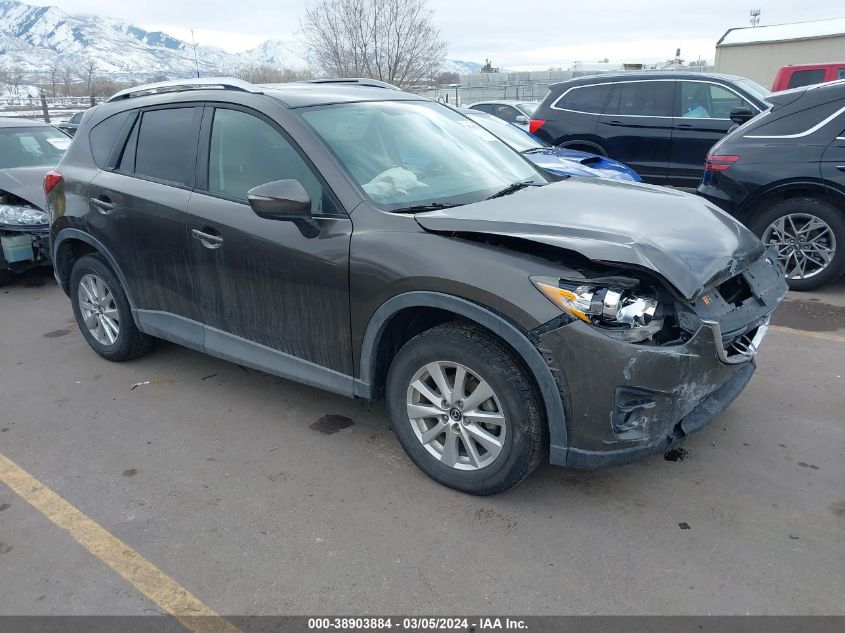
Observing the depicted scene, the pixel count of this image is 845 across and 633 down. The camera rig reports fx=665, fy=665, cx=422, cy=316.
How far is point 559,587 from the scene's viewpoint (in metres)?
2.52

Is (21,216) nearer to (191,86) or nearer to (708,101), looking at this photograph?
(191,86)

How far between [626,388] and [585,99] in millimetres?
8330

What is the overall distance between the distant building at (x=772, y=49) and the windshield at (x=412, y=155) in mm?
29274

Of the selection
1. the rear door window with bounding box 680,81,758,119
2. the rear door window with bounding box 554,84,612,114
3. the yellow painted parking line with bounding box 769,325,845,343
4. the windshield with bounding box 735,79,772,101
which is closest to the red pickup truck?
the windshield with bounding box 735,79,772,101

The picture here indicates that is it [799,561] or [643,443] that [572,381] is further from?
[799,561]

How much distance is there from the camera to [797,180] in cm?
565

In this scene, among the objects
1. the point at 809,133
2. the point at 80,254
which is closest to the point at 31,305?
the point at 80,254

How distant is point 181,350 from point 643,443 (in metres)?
3.60

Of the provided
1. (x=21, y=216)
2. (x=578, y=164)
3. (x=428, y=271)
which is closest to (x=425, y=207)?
(x=428, y=271)

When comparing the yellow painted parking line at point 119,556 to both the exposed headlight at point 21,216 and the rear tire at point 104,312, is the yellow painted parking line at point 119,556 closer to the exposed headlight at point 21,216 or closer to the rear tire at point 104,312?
the rear tire at point 104,312

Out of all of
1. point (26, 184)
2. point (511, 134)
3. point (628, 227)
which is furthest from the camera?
point (511, 134)

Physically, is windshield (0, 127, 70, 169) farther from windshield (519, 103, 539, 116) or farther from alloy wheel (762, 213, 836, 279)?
windshield (519, 103, 539, 116)

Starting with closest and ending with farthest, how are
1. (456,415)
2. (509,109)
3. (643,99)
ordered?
1. (456,415)
2. (643,99)
3. (509,109)

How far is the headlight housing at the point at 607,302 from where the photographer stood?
2604mm
